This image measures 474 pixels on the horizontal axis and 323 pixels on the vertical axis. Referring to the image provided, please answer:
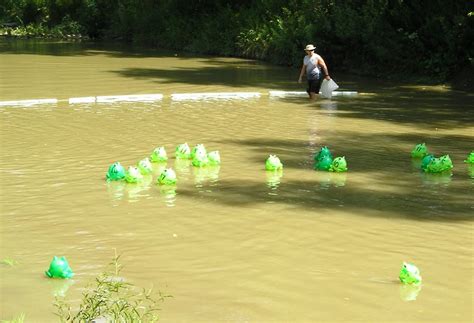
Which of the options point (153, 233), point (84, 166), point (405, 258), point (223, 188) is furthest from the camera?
point (84, 166)

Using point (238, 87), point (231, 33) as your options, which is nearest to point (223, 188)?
point (238, 87)

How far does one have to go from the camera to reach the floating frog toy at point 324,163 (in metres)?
12.6

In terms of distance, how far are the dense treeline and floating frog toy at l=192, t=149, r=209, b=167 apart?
585 inches

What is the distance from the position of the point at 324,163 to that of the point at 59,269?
19.6 feet

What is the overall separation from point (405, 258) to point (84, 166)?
619 centimetres

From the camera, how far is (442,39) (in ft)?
88.5

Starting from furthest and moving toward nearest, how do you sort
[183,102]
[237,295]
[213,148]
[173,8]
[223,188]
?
[173,8] < [183,102] < [213,148] < [223,188] < [237,295]

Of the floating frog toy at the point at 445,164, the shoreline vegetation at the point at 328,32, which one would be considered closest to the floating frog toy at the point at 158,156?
the floating frog toy at the point at 445,164

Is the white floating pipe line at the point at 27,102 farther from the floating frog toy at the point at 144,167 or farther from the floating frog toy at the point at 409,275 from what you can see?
the floating frog toy at the point at 409,275

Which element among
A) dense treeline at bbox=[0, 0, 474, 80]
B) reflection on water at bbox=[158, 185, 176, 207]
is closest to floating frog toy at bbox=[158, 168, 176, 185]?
reflection on water at bbox=[158, 185, 176, 207]

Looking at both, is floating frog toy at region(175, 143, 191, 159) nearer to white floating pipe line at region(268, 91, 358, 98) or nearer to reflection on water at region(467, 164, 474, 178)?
reflection on water at region(467, 164, 474, 178)

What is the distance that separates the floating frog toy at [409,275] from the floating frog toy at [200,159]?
18.7ft

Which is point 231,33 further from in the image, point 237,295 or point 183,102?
point 237,295

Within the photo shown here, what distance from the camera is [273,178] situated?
39.9ft
